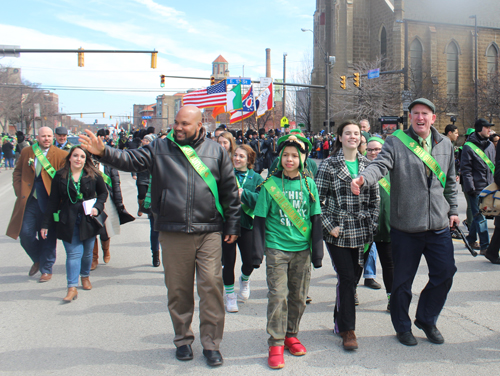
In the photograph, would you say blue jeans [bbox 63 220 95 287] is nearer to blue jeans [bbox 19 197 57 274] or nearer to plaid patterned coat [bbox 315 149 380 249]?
blue jeans [bbox 19 197 57 274]

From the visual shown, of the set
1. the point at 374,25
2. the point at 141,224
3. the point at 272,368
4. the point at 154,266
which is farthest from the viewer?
the point at 374,25

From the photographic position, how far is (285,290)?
12.5 ft

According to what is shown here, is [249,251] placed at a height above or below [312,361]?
above

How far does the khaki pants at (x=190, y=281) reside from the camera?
150 inches

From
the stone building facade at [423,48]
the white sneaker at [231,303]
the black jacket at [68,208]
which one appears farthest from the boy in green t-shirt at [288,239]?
the stone building facade at [423,48]

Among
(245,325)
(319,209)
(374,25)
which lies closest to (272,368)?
(245,325)

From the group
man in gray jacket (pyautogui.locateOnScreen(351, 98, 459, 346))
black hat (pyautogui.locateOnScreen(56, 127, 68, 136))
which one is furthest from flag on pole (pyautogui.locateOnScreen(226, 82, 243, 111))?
man in gray jacket (pyautogui.locateOnScreen(351, 98, 459, 346))

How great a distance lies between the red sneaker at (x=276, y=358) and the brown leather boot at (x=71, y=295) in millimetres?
2669

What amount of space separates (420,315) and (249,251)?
5.93 feet

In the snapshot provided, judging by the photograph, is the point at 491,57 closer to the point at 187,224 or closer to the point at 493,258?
the point at 493,258

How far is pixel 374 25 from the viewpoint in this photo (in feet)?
152

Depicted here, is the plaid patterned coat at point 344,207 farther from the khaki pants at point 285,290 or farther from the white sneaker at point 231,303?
the white sneaker at point 231,303

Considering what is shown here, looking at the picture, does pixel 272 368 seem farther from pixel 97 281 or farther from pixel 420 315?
pixel 97 281

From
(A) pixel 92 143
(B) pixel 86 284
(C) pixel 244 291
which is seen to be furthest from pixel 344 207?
(B) pixel 86 284
